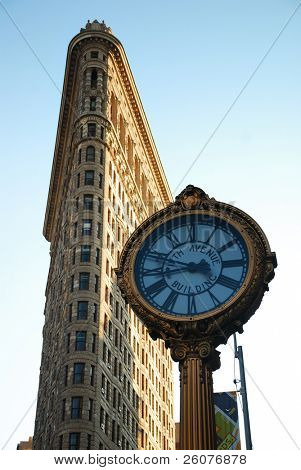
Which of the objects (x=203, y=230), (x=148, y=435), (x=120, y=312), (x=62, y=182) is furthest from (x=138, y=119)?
(x=203, y=230)

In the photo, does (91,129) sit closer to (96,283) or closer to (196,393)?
(96,283)

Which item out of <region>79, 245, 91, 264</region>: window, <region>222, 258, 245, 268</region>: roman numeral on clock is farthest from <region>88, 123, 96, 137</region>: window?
<region>222, 258, 245, 268</region>: roman numeral on clock

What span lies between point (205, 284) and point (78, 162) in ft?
223

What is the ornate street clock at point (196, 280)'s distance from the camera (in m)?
12.2

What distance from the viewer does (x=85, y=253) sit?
7112 cm

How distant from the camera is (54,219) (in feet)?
350

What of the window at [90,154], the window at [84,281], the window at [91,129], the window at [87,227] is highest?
the window at [91,129]

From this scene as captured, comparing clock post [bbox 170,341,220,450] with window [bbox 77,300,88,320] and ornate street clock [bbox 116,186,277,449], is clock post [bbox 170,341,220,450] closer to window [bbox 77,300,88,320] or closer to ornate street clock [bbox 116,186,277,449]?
ornate street clock [bbox 116,186,277,449]

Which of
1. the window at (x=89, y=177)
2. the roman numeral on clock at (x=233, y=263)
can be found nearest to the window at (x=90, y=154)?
the window at (x=89, y=177)

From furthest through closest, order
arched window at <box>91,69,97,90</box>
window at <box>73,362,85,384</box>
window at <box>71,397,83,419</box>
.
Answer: arched window at <box>91,69,97,90</box>, window at <box>73,362,85,384</box>, window at <box>71,397,83,419</box>

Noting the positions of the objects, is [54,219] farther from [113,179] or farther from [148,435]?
[148,435]

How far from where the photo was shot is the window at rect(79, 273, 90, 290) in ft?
224

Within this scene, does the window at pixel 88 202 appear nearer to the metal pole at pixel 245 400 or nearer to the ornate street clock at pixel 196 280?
the metal pole at pixel 245 400

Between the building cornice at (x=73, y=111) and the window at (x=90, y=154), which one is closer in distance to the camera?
the window at (x=90, y=154)
